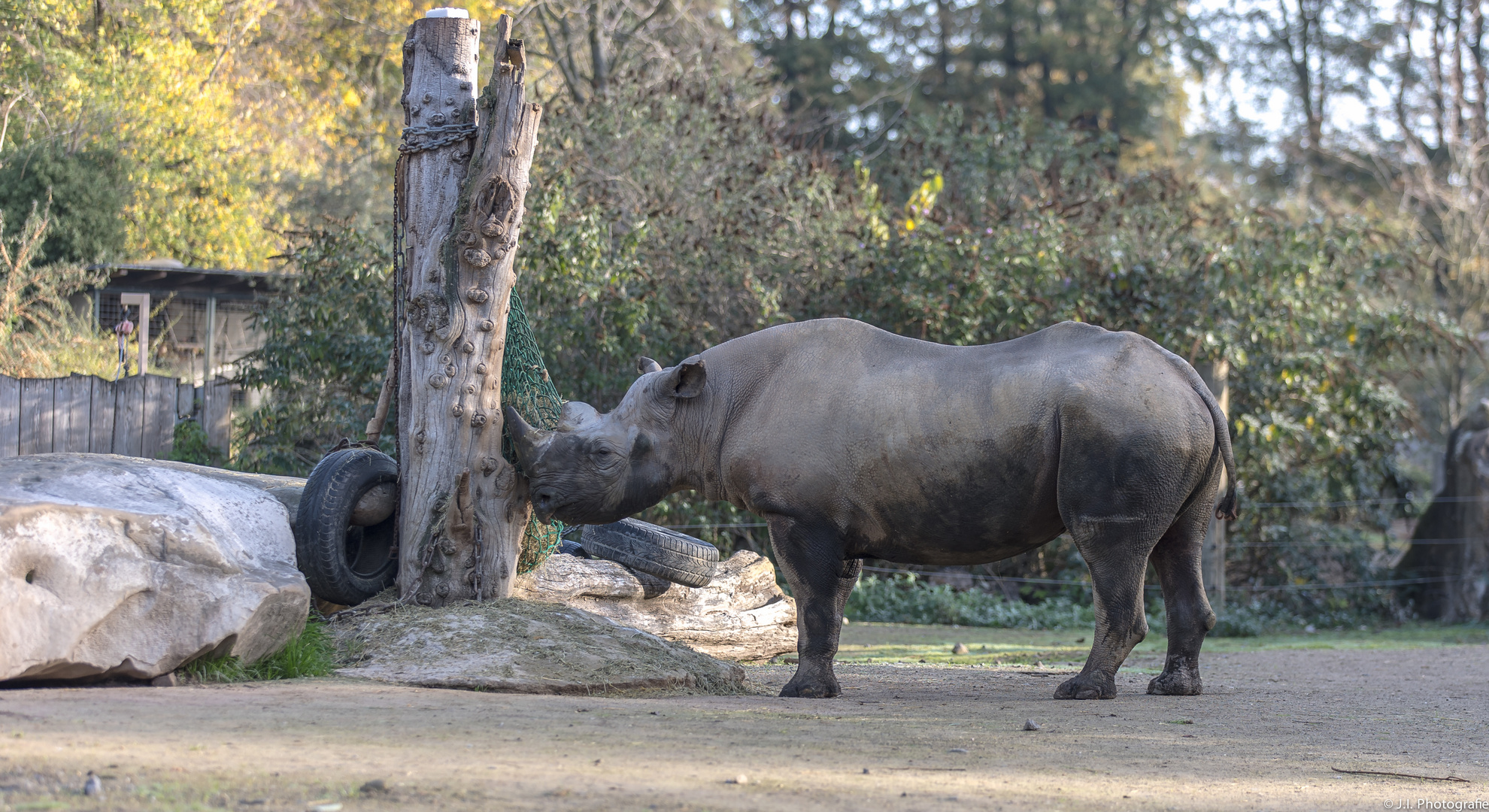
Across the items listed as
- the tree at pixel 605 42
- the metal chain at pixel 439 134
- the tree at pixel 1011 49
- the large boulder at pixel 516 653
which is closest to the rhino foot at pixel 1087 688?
the large boulder at pixel 516 653

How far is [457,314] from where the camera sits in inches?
285

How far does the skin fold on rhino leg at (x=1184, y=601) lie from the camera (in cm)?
741

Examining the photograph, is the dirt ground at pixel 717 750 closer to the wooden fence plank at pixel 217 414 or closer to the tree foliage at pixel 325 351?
the tree foliage at pixel 325 351

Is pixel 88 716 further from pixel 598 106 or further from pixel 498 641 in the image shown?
pixel 598 106

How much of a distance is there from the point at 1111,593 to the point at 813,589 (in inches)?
58.5

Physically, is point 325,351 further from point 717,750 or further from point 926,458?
point 717,750

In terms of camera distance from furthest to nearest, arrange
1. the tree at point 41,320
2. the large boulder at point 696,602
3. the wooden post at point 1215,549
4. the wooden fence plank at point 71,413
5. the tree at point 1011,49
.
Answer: the tree at point 1011,49, the tree at point 41,320, the wooden post at point 1215,549, the wooden fence plank at point 71,413, the large boulder at point 696,602

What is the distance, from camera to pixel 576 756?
14.6ft

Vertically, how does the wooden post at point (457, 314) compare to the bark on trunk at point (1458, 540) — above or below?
above

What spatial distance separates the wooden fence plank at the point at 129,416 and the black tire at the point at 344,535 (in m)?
6.50

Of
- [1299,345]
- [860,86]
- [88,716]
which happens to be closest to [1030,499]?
[88,716]

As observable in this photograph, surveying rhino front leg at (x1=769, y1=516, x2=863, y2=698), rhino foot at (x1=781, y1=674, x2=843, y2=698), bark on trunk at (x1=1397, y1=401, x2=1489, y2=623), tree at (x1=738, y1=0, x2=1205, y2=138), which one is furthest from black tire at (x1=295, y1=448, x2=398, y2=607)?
tree at (x1=738, y1=0, x2=1205, y2=138)

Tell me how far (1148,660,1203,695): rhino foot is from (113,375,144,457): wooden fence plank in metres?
9.61

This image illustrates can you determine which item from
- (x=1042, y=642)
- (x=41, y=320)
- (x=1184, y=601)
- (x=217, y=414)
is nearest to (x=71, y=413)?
(x=217, y=414)
